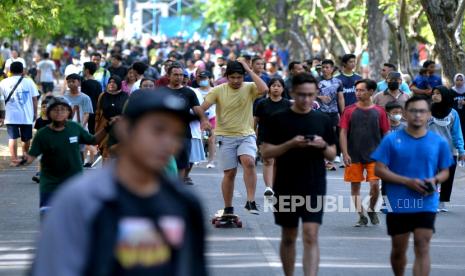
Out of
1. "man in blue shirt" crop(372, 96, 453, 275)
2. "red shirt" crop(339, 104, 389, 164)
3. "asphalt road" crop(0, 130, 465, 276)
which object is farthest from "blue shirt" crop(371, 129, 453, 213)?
"red shirt" crop(339, 104, 389, 164)

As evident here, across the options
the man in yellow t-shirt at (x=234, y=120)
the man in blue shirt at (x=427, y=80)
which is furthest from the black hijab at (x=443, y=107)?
the man in blue shirt at (x=427, y=80)

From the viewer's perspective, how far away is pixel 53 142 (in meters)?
11.0

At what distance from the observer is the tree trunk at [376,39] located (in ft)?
109

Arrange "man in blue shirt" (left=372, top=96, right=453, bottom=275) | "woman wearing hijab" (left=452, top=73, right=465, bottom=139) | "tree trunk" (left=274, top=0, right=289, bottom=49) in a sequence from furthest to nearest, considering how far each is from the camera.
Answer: "tree trunk" (left=274, top=0, right=289, bottom=49) < "woman wearing hijab" (left=452, top=73, right=465, bottom=139) < "man in blue shirt" (left=372, top=96, right=453, bottom=275)

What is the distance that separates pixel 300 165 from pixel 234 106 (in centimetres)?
461

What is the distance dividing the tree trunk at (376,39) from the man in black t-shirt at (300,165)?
942 inches

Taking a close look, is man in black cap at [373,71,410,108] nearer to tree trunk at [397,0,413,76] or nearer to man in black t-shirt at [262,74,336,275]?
man in black t-shirt at [262,74,336,275]

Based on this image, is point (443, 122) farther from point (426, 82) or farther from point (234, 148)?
point (426, 82)

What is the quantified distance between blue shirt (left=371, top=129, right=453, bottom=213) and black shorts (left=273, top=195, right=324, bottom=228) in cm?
54

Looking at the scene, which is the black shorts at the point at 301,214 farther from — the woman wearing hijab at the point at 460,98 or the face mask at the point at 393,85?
the woman wearing hijab at the point at 460,98

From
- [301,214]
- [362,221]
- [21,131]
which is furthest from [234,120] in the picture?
[21,131]

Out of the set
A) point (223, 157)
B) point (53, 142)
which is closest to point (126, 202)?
point (53, 142)

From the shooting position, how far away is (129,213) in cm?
450

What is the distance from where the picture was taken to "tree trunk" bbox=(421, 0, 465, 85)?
23.5 m
